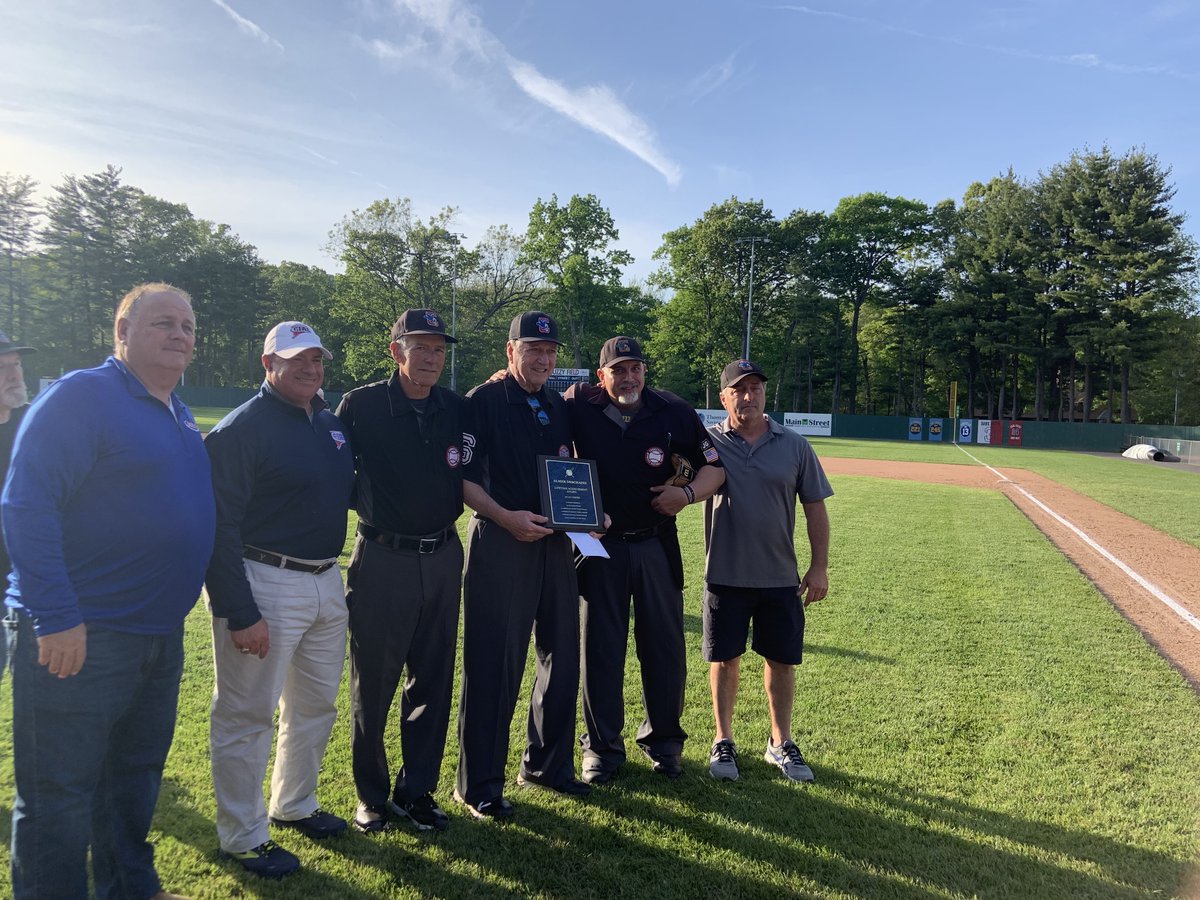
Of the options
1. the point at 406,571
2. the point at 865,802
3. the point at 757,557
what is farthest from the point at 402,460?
the point at 865,802

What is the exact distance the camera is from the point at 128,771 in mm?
2553

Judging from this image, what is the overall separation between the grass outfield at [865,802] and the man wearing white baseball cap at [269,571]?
0.43 metres

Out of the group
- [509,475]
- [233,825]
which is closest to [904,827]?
[509,475]

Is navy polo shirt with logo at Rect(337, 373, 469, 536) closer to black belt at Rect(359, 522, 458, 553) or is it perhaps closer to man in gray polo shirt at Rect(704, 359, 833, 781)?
black belt at Rect(359, 522, 458, 553)

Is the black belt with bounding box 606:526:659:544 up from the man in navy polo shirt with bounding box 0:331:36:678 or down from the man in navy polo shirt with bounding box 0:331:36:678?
down

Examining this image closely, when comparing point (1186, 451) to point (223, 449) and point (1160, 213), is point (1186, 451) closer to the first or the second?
point (1160, 213)

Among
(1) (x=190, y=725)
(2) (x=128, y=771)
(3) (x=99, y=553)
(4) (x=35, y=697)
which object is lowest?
(1) (x=190, y=725)

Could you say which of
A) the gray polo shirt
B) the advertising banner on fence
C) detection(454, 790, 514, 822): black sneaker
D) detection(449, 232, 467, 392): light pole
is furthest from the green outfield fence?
detection(454, 790, 514, 822): black sneaker

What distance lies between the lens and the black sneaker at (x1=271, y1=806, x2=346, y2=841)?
3184 millimetres

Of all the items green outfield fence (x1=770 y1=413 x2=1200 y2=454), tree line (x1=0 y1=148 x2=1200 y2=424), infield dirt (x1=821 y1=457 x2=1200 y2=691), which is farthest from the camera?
tree line (x1=0 y1=148 x2=1200 y2=424)

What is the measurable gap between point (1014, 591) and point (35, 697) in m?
9.02

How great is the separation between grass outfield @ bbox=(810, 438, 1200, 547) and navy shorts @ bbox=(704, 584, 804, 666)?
11.8 meters

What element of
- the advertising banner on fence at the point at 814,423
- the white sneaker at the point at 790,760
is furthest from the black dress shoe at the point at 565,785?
the advertising banner on fence at the point at 814,423

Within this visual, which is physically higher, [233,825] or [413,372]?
[413,372]
